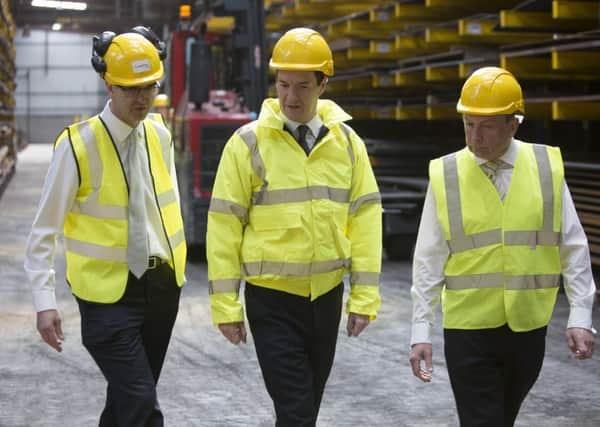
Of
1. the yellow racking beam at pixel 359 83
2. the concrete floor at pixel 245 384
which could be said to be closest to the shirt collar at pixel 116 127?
the concrete floor at pixel 245 384

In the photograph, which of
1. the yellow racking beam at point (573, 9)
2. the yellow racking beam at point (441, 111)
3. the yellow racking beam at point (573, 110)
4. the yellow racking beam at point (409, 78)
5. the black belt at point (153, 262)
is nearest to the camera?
the black belt at point (153, 262)

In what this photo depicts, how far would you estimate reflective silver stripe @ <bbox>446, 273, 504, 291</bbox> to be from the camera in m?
3.92

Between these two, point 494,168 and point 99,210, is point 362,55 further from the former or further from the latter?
point 494,168

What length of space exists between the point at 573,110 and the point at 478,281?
7.02 meters

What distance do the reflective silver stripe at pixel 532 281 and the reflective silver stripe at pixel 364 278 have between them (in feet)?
1.94

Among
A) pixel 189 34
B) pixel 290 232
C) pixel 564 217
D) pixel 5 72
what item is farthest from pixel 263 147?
pixel 5 72

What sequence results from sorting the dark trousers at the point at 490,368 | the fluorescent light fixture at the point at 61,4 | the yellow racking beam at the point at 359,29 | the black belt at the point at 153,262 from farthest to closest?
1. the fluorescent light fixture at the point at 61,4
2. the yellow racking beam at the point at 359,29
3. the black belt at the point at 153,262
4. the dark trousers at the point at 490,368

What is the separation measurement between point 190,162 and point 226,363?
5083 millimetres

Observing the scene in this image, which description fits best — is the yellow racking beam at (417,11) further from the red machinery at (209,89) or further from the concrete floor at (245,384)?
the concrete floor at (245,384)

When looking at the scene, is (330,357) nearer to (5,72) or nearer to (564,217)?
(564,217)

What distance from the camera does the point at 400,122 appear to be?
17.9 meters

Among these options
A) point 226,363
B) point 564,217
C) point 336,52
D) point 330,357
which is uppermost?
point 336,52

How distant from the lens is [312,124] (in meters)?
4.30

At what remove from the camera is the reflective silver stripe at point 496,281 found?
3916mm
